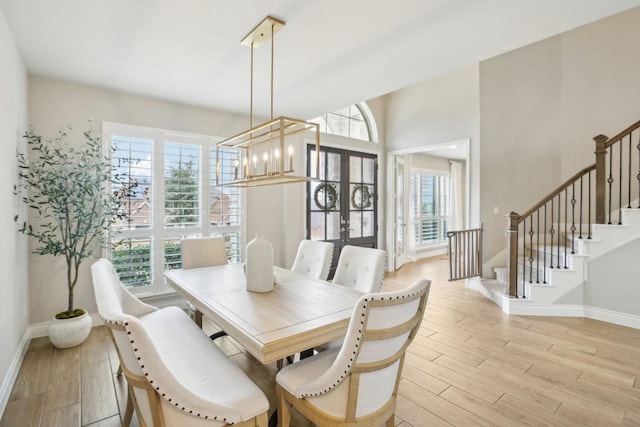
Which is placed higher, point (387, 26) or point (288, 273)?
point (387, 26)

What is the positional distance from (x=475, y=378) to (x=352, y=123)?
4624 mm

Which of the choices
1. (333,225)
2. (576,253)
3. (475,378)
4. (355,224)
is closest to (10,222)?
(475,378)

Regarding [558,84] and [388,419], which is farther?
[558,84]

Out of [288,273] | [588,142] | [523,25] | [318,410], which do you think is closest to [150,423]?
[318,410]

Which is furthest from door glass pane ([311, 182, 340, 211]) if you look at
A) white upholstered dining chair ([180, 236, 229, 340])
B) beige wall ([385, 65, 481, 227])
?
white upholstered dining chair ([180, 236, 229, 340])

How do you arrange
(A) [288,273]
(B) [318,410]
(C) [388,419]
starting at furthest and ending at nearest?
(A) [288,273] < (C) [388,419] < (B) [318,410]

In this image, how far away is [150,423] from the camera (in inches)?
49.3

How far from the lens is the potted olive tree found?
9.02 feet

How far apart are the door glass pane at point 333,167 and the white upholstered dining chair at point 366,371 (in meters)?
3.99

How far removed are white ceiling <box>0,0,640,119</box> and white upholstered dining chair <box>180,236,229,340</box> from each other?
1676 millimetres

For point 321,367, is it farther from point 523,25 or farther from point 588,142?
point 588,142

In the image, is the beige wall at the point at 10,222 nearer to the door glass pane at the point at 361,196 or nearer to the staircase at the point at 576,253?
the door glass pane at the point at 361,196

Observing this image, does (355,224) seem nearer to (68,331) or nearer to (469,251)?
(469,251)

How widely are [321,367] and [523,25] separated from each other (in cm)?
261
